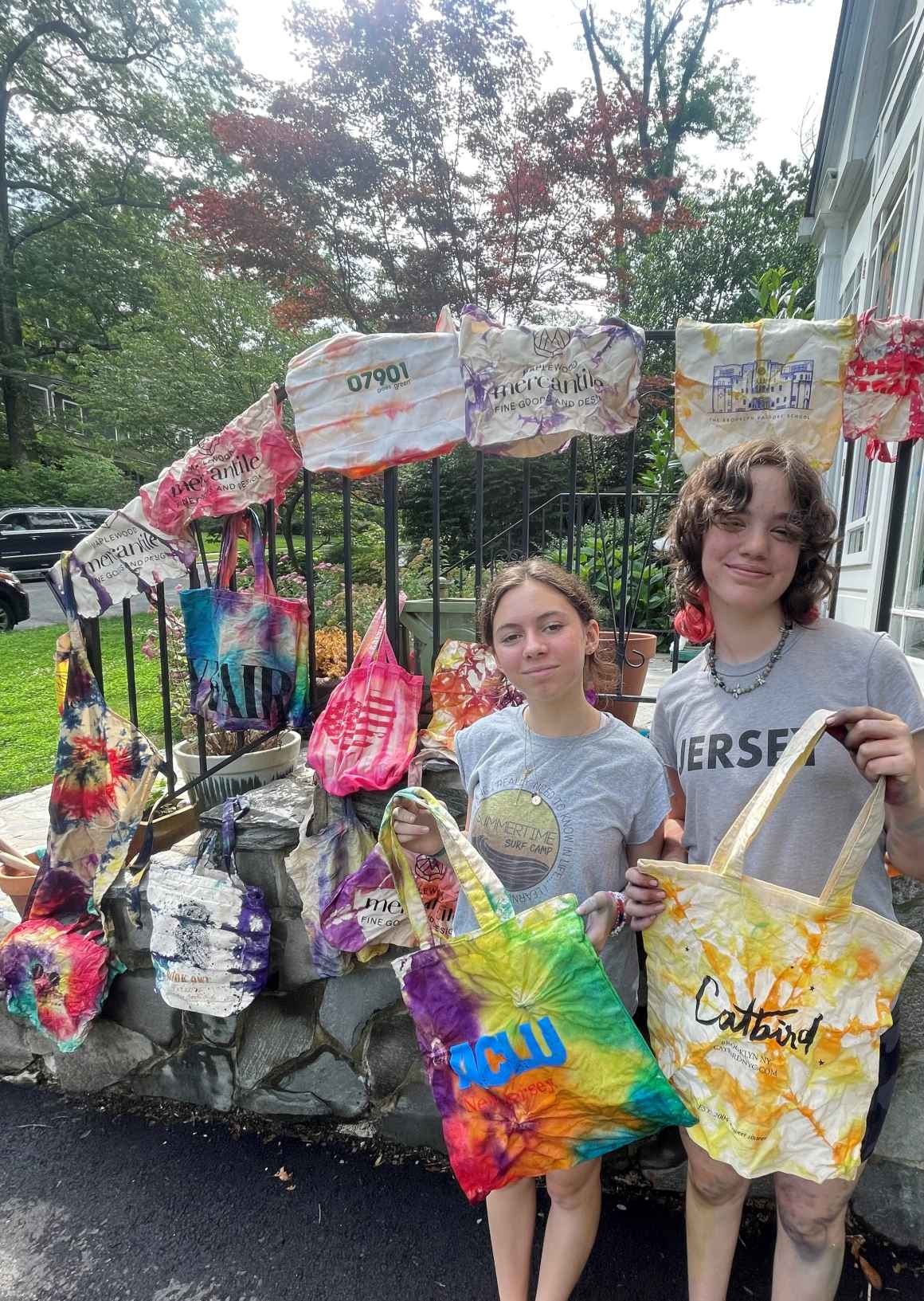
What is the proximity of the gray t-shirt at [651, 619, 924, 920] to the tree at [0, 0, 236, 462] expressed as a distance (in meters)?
21.1

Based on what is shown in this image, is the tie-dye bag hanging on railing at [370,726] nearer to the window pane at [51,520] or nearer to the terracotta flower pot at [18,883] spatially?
the terracotta flower pot at [18,883]

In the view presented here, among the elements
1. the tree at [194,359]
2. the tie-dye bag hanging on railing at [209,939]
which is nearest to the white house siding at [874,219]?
the tie-dye bag hanging on railing at [209,939]

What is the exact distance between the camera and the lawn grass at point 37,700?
4586 mm

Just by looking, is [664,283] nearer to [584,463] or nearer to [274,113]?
[584,463]

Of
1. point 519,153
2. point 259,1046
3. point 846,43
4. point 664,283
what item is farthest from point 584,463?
point 259,1046

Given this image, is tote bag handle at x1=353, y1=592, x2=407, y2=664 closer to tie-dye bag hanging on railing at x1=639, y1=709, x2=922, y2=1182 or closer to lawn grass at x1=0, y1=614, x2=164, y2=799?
tie-dye bag hanging on railing at x1=639, y1=709, x2=922, y2=1182

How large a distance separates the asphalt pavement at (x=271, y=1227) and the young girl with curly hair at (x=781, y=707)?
1.68ft

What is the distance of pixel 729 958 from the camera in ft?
3.50

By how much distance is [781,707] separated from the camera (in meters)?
1.14

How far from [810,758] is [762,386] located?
3.27ft

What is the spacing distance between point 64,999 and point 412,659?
1.70 metres

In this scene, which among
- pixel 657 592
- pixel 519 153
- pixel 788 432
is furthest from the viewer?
pixel 519 153

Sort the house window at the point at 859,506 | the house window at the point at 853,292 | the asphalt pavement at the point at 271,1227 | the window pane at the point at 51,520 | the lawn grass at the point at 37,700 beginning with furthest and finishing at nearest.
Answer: the window pane at the point at 51,520 → the house window at the point at 853,292 → the lawn grass at the point at 37,700 → the house window at the point at 859,506 → the asphalt pavement at the point at 271,1227

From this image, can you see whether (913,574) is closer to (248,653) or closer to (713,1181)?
(713,1181)
